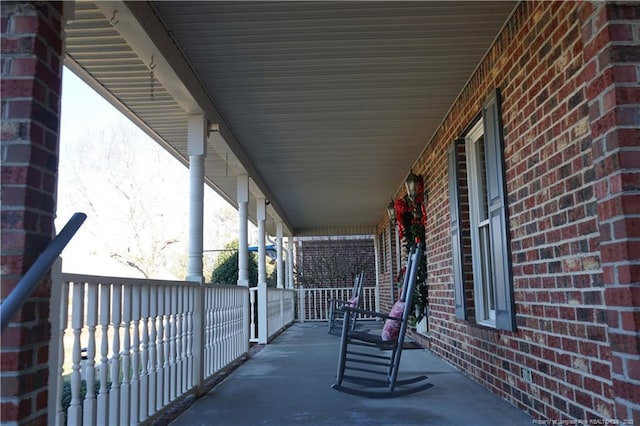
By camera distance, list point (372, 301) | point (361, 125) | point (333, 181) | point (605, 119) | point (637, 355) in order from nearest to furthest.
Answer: point (637, 355)
point (605, 119)
point (361, 125)
point (333, 181)
point (372, 301)

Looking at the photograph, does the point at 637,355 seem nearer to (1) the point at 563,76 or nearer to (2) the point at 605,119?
(2) the point at 605,119

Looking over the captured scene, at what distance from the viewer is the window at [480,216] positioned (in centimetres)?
348

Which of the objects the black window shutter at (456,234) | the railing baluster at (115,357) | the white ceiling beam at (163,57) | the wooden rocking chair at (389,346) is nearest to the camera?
the railing baluster at (115,357)

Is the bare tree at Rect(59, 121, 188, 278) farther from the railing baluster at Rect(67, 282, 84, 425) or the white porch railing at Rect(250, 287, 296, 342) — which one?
the railing baluster at Rect(67, 282, 84, 425)

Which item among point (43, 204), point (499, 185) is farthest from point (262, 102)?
point (43, 204)

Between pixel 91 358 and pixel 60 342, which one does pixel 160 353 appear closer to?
pixel 91 358

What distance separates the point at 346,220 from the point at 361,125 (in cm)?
698

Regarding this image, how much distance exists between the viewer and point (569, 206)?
2527 mm

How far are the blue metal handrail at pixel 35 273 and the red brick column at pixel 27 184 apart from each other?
0.46 feet

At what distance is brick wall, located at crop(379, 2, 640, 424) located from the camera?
196cm

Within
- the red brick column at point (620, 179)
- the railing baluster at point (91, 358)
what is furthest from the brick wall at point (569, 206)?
the railing baluster at point (91, 358)

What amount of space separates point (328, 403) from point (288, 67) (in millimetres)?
2455

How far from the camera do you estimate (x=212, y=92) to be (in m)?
4.29

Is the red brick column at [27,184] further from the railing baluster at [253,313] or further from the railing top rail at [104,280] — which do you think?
the railing baluster at [253,313]
